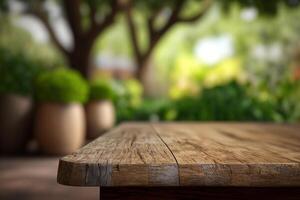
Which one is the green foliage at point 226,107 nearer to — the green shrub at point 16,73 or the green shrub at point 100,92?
the green shrub at point 100,92

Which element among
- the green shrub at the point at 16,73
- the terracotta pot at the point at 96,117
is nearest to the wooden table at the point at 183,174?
the green shrub at the point at 16,73

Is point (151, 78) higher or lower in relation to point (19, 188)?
higher

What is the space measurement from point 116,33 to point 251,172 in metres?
14.2

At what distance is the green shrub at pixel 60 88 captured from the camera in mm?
4598

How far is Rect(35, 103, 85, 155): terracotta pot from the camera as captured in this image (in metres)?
4.50

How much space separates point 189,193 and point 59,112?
385 centimetres

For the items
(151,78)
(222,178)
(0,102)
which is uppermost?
(151,78)

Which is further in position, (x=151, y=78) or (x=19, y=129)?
(x=151, y=78)

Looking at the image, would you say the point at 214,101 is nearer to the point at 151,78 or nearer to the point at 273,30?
the point at 151,78

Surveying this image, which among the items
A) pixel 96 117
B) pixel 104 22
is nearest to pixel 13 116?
pixel 96 117

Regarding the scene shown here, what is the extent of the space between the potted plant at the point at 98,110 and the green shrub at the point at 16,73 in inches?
31.2

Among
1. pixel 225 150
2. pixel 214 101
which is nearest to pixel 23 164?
pixel 214 101

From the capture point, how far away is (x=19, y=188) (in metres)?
2.82

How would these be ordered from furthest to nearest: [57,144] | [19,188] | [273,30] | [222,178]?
[273,30]
[57,144]
[19,188]
[222,178]
